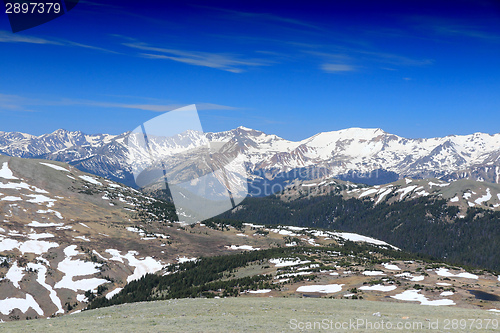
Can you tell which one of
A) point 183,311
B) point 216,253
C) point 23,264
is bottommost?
point 216,253

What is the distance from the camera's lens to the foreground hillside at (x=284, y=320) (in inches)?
1189

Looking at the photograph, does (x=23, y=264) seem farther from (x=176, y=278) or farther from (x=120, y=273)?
(x=176, y=278)

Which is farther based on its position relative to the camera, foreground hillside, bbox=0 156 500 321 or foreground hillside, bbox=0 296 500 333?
foreground hillside, bbox=0 156 500 321

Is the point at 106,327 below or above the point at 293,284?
above

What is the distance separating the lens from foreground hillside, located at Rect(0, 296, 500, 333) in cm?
3020

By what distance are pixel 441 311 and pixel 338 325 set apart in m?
16.8

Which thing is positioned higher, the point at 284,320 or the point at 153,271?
the point at 284,320

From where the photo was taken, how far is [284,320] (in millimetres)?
33781

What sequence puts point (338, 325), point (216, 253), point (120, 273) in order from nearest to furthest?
Result: 1. point (338, 325)
2. point (120, 273)
3. point (216, 253)

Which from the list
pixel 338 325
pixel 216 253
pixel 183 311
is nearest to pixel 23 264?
pixel 216 253

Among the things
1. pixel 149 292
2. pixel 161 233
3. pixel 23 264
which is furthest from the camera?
pixel 161 233

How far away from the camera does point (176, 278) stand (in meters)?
115

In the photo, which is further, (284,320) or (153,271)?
(153,271)

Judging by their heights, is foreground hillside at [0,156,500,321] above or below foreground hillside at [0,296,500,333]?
below
